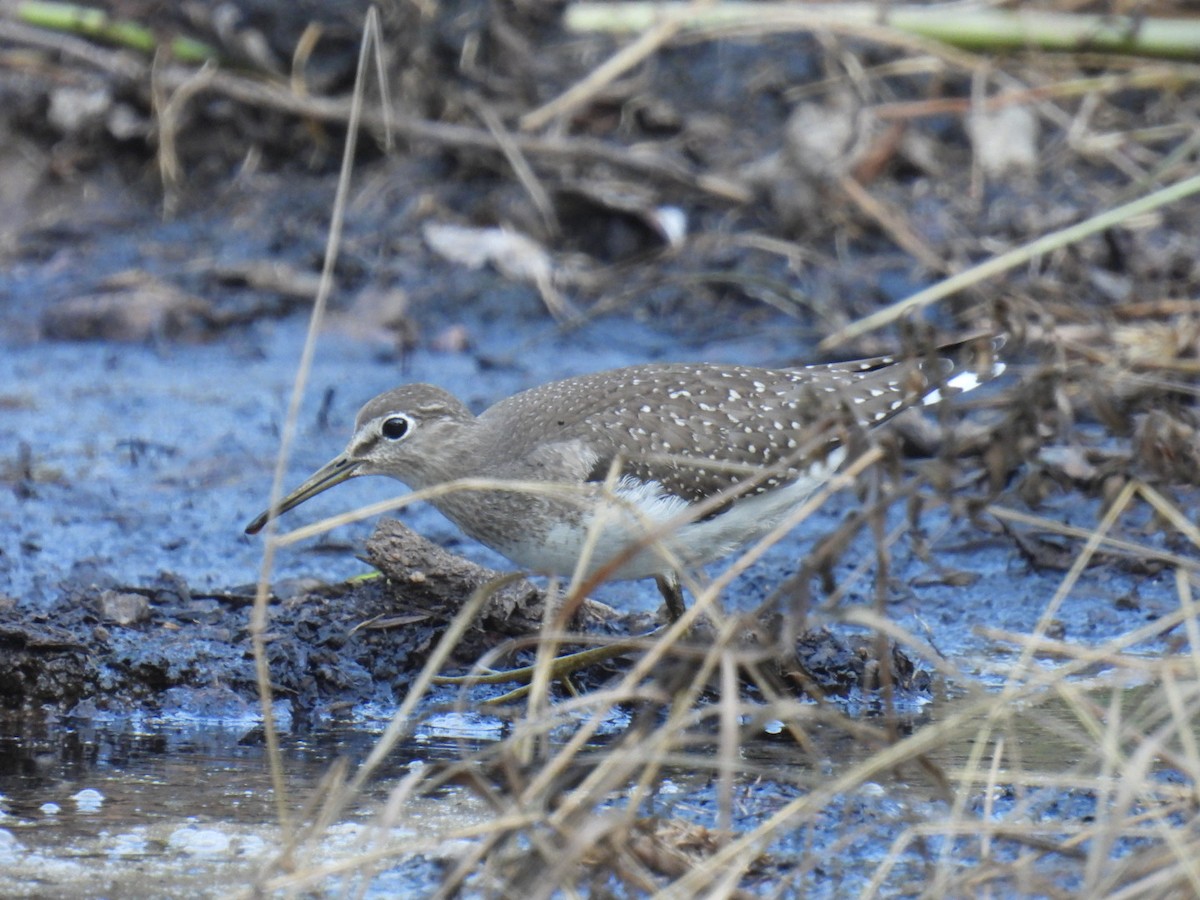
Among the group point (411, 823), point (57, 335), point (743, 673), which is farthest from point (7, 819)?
point (57, 335)

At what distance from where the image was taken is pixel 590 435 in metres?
5.31

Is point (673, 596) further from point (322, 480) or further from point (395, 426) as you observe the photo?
point (322, 480)

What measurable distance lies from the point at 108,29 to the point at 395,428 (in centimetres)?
487

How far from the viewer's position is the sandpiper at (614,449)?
5.11 meters

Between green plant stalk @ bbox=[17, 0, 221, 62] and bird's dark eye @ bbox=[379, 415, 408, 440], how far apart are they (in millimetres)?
4580

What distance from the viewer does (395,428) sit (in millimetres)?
5461

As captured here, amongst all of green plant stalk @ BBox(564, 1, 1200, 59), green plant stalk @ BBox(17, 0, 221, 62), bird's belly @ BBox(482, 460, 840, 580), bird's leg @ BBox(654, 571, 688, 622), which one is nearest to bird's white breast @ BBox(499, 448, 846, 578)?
bird's belly @ BBox(482, 460, 840, 580)

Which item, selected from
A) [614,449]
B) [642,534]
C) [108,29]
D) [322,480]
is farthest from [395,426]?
[108,29]

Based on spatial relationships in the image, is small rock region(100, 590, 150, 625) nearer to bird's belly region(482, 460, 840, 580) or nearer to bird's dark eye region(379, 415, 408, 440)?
bird's dark eye region(379, 415, 408, 440)

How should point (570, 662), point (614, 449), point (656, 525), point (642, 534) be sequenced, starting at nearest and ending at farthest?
1. point (642, 534)
2. point (656, 525)
3. point (570, 662)
4. point (614, 449)

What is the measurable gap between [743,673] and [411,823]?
1426mm

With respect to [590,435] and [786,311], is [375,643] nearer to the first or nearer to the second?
[590,435]

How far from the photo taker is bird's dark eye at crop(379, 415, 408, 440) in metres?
5.44

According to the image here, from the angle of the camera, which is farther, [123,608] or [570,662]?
[123,608]
